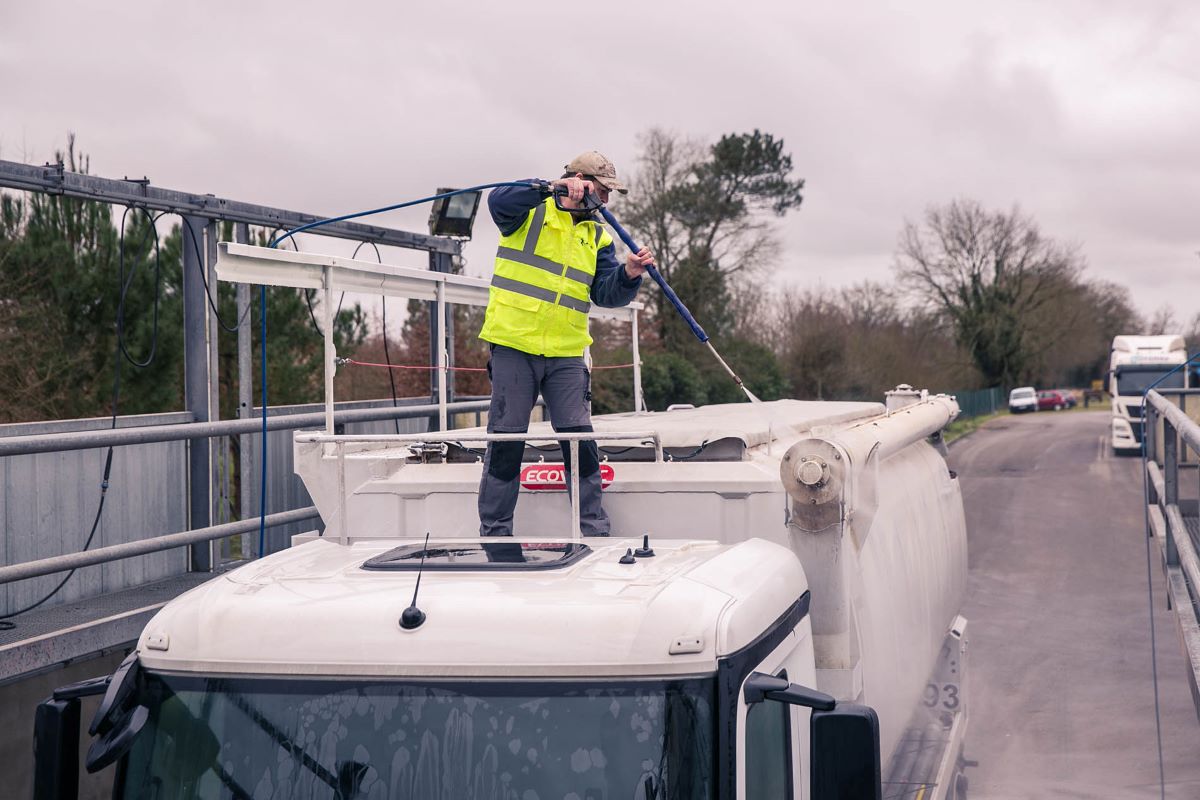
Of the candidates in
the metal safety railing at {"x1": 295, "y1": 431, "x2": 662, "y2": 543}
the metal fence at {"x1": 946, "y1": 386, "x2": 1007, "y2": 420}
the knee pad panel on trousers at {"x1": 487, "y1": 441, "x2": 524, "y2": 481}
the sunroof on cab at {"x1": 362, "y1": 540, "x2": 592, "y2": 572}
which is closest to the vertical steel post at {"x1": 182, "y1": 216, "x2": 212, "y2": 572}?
the metal safety railing at {"x1": 295, "y1": 431, "x2": 662, "y2": 543}

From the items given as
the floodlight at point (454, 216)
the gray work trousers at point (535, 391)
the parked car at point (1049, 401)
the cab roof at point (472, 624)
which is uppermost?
the floodlight at point (454, 216)

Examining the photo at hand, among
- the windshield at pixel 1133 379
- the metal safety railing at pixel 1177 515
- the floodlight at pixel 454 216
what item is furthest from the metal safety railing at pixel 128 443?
the windshield at pixel 1133 379

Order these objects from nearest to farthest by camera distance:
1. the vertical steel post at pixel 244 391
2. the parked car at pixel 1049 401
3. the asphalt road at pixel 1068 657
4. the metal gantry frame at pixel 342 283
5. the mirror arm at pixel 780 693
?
the mirror arm at pixel 780 693 → the metal gantry frame at pixel 342 283 → the vertical steel post at pixel 244 391 → the asphalt road at pixel 1068 657 → the parked car at pixel 1049 401

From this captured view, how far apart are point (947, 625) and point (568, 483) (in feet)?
10.4

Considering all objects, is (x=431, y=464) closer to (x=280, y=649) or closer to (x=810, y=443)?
(x=810, y=443)

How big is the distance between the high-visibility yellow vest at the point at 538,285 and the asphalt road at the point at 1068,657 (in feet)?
14.9

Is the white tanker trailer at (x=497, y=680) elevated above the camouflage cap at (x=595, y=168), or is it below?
below

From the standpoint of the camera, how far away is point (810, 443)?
3523 millimetres

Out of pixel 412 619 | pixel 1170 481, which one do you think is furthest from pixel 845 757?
pixel 1170 481

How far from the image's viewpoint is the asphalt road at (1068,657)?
27.8ft

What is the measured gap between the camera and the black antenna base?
103 inches

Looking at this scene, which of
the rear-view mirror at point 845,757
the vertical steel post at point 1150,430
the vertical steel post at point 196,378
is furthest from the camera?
the vertical steel post at point 1150,430

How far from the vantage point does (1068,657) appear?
12.1m

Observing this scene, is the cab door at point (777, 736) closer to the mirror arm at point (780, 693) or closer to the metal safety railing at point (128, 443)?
the mirror arm at point (780, 693)
